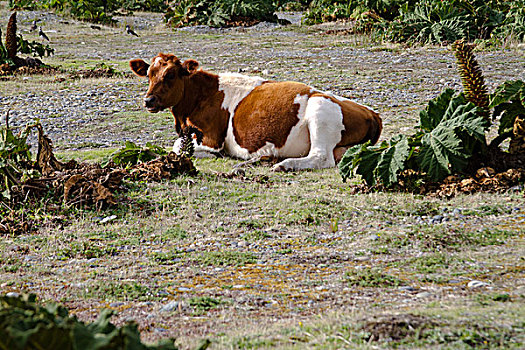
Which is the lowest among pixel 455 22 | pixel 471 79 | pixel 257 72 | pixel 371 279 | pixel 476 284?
pixel 371 279

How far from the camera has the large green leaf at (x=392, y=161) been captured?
7.20 metres

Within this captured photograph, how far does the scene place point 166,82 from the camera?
9.98m

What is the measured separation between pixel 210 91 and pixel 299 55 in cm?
1082

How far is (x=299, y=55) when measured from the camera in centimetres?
2064

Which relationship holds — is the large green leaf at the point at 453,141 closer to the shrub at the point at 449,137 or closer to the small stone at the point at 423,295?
the shrub at the point at 449,137

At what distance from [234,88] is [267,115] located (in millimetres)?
965

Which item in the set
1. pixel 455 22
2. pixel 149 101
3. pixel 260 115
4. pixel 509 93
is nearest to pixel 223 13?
pixel 455 22

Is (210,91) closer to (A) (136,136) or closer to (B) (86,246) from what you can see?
(A) (136,136)

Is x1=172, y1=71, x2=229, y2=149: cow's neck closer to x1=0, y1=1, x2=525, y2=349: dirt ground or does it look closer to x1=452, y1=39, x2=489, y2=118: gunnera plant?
x1=0, y1=1, x2=525, y2=349: dirt ground

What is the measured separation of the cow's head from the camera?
994 centimetres

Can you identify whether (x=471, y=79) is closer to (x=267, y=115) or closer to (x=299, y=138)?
(x=299, y=138)

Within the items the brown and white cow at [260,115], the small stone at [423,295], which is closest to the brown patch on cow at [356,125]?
the brown and white cow at [260,115]

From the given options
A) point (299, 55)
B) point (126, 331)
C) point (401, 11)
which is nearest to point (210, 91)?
point (126, 331)

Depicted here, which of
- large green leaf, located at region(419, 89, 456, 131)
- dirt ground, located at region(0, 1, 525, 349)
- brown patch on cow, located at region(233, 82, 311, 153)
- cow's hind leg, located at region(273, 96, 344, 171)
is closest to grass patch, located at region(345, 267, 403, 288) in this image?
dirt ground, located at region(0, 1, 525, 349)
